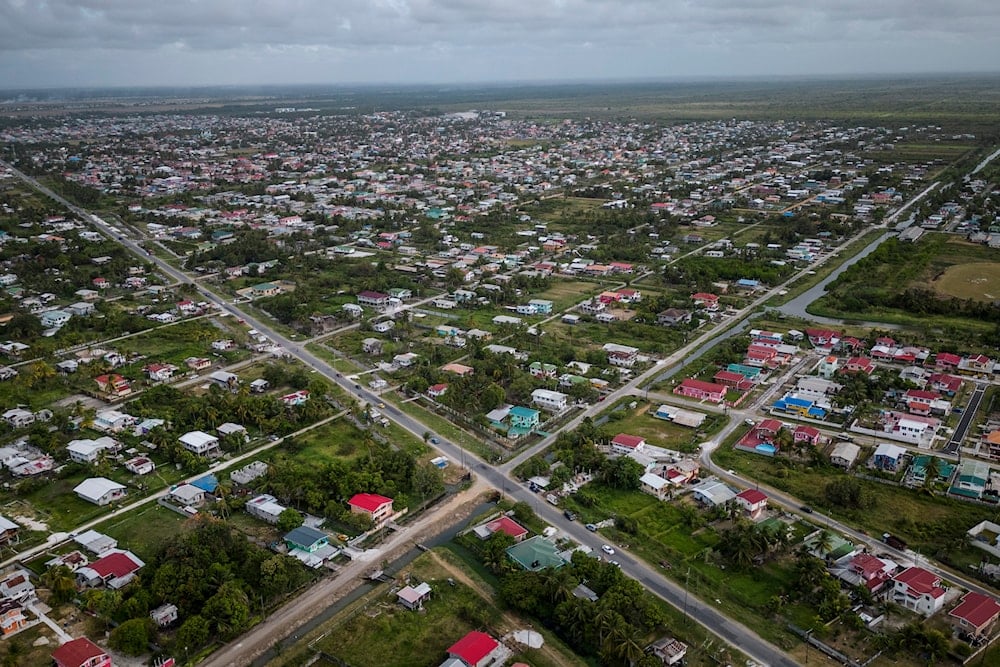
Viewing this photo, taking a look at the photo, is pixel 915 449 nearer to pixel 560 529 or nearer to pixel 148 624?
pixel 560 529

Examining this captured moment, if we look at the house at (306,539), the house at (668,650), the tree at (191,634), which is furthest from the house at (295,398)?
the house at (668,650)

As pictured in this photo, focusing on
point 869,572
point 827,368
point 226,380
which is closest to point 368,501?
point 226,380

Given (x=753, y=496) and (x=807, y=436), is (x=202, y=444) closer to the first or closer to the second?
(x=753, y=496)

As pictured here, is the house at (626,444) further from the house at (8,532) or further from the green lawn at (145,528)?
the house at (8,532)

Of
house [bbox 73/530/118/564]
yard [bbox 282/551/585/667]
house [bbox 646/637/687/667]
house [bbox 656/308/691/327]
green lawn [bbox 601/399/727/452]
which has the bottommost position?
yard [bbox 282/551/585/667]

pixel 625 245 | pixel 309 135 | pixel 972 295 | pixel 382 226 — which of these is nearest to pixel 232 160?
pixel 309 135

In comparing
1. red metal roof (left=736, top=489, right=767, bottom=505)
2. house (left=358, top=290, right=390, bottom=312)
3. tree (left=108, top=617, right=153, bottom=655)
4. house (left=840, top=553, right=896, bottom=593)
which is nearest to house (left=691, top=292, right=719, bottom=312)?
house (left=358, top=290, right=390, bottom=312)

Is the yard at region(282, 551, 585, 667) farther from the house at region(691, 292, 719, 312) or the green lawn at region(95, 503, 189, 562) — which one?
the house at region(691, 292, 719, 312)
